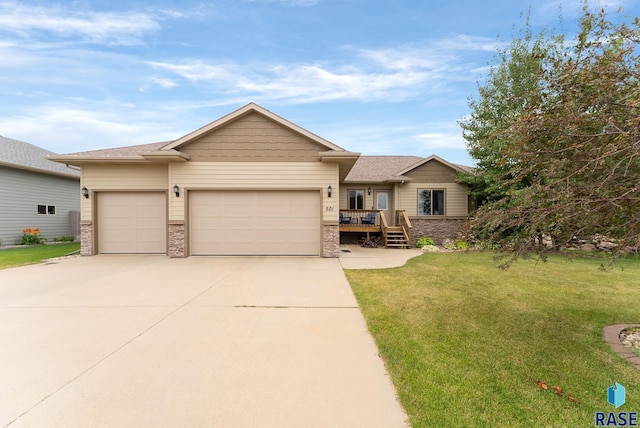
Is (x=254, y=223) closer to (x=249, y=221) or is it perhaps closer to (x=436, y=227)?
(x=249, y=221)

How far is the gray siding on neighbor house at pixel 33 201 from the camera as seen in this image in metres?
13.9

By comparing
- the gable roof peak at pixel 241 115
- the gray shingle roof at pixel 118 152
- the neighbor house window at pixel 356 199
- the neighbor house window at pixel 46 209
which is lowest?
the neighbor house window at pixel 46 209

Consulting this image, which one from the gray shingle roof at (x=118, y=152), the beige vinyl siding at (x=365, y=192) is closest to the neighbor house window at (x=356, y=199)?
the beige vinyl siding at (x=365, y=192)

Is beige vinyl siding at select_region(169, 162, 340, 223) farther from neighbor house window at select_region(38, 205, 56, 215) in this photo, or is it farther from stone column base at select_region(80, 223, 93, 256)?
neighbor house window at select_region(38, 205, 56, 215)

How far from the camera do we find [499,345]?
134 inches

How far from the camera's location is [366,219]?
14.9m

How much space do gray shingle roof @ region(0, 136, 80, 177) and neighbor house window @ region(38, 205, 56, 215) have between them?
6.17 feet

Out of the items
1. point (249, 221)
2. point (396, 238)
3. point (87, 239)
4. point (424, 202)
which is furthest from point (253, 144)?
point (424, 202)

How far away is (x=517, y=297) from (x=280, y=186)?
Result: 7537 mm

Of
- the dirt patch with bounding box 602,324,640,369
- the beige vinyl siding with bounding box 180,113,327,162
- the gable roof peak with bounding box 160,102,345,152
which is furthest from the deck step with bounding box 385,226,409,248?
the dirt patch with bounding box 602,324,640,369

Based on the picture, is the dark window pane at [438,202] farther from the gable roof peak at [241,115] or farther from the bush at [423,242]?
the gable roof peak at [241,115]

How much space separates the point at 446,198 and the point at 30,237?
21.1 meters

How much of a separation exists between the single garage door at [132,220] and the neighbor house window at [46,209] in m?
7.91

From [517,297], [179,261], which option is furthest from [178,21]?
[517,297]
